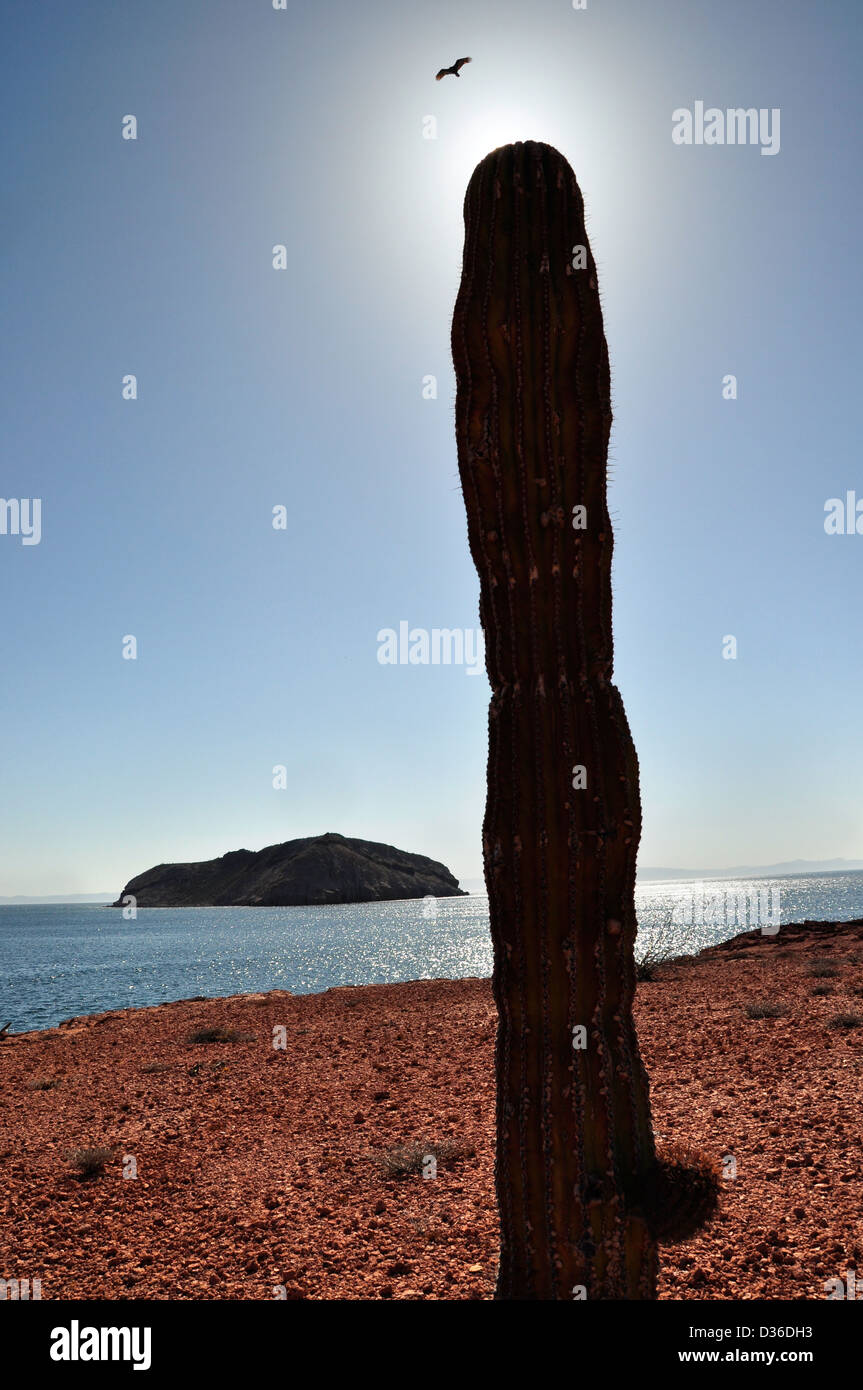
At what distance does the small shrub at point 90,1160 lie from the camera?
7.08 metres

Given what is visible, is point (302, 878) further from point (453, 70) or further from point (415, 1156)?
point (453, 70)

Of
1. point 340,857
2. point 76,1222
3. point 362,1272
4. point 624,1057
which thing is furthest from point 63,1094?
point 340,857

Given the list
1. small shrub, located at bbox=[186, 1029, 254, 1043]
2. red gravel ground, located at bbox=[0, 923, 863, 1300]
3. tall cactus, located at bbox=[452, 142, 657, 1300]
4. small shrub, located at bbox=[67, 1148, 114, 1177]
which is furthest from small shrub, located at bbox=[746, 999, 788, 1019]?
tall cactus, located at bbox=[452, 142, 657, 1300]

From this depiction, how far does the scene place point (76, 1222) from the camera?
19.8 ft

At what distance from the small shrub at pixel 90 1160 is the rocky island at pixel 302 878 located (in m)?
135

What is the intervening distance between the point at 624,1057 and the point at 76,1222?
5088 mm

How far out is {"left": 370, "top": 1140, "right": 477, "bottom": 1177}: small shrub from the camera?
22.1 feet

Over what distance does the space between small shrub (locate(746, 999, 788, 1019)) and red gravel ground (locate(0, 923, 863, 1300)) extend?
10.6 inches

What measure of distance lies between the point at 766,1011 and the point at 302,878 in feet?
449

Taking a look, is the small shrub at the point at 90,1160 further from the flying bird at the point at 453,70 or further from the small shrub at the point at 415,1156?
the flying bird at the point at 453,70

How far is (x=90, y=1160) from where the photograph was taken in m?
7.12

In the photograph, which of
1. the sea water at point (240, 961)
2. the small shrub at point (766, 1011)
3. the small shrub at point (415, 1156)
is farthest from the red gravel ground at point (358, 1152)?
the sea water at point (240, 961)

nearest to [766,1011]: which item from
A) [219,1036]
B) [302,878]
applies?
[219,1036]
